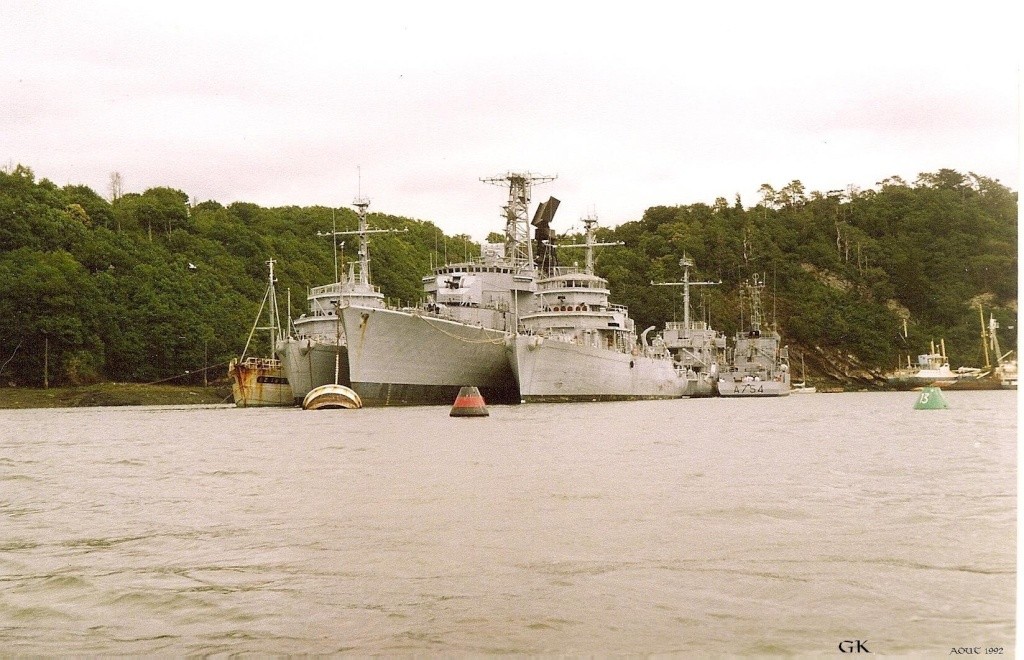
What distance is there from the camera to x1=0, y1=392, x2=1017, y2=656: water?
728 cm

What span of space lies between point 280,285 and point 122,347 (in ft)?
58.1

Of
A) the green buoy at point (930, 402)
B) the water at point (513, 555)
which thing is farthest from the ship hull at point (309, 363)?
the water at point (513, 555)

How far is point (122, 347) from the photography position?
77.6 meters

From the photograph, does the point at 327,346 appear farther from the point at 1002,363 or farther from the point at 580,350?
the point at 1002,363

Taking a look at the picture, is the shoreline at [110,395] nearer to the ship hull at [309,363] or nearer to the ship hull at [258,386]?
the ship hull at [258,386]

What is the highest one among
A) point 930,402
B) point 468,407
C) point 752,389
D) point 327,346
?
point 327,346

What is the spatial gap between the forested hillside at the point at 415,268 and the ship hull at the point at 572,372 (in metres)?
21.5

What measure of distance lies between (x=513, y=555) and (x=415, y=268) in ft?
284

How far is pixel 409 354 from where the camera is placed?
5466 cm

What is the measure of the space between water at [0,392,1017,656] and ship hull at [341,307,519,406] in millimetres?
32285

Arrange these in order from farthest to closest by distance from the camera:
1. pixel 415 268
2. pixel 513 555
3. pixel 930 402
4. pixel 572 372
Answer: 1. pixel 415 268
2. pixel 572 372
3. pixel 930 402
4. pixel 513 555

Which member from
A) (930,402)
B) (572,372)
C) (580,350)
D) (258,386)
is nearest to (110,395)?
(258,386)

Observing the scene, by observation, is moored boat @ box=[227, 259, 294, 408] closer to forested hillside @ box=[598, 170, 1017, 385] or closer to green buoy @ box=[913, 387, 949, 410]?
green buoy @ box=[913, 387, 949, 410]

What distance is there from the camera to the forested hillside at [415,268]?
195 ft
